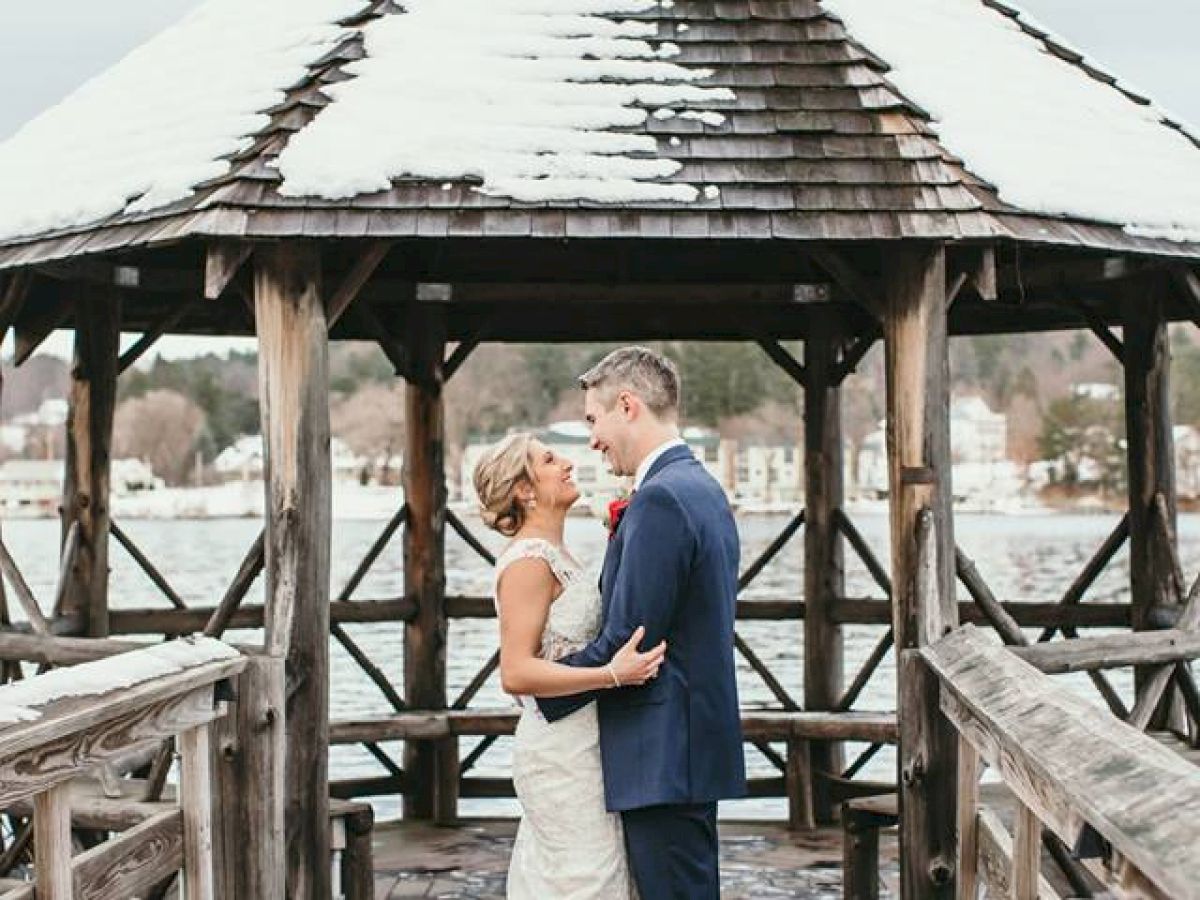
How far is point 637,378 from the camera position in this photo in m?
4.51

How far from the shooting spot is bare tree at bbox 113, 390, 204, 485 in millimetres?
49875

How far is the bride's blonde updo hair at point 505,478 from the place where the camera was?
4613 millimetres

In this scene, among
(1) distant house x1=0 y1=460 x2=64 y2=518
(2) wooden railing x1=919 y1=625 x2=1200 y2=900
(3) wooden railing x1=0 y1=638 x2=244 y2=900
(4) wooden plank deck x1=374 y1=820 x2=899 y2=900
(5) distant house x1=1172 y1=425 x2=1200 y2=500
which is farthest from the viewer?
(1) distant house x1=0 y1=460 x2=64 y2=518

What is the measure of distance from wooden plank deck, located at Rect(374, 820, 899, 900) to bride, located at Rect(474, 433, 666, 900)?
11.3 ft

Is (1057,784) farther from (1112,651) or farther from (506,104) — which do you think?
(506,104)

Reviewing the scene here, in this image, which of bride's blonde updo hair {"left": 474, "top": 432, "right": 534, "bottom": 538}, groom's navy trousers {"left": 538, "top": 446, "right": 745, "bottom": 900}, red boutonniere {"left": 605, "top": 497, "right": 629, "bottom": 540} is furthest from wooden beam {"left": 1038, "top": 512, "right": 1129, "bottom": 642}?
bride's blonde updo hair {"left": 474, "top": 432, "right": 534, "bottom": 538}

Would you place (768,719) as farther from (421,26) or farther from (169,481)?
(169,481)

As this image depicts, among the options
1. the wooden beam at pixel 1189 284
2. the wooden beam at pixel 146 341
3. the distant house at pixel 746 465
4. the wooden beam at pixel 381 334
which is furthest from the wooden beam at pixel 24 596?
the distant house at pixel 746 465

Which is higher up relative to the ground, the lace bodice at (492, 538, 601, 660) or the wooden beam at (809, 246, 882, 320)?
the wooden beam at (809, 246, 882, 320)

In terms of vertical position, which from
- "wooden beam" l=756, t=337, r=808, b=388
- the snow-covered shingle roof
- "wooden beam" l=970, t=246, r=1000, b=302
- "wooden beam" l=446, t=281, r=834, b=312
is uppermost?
the snow-covered shingle roof

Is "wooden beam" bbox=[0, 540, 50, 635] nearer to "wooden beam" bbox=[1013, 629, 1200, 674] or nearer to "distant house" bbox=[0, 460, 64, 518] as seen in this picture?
"wooden beam" bbox=[1013, 629, 1200, 674]

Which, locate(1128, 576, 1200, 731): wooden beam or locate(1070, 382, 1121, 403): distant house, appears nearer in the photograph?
locate(1128, 576, 1200, 731): wooden beam

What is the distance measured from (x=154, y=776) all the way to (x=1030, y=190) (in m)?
3.98

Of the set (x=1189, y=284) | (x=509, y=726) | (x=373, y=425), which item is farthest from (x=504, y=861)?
(x=373, y=425)
